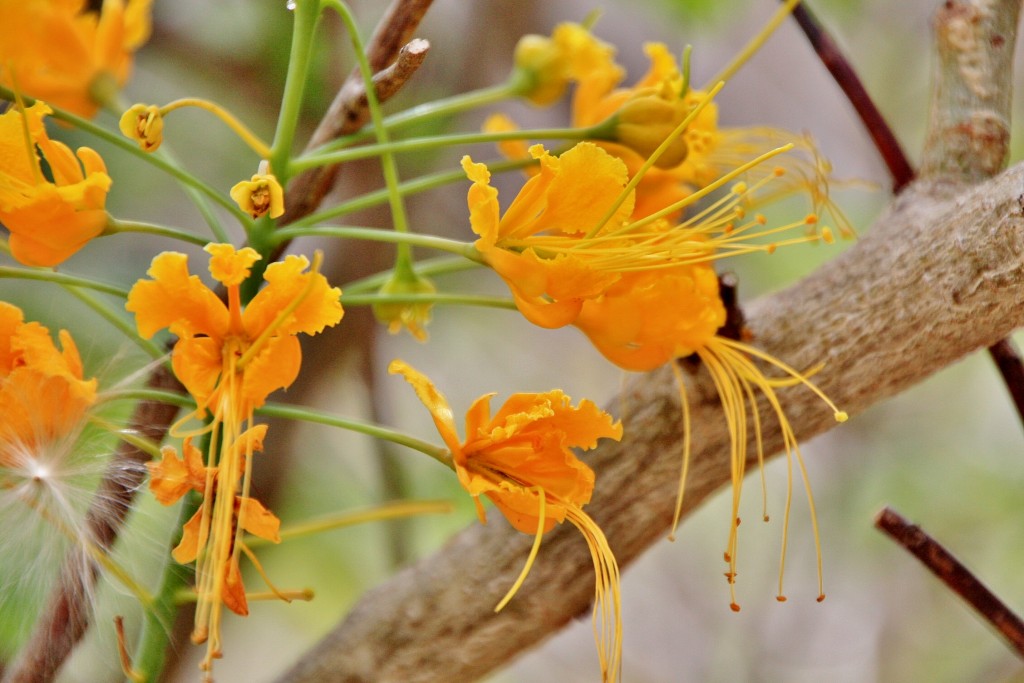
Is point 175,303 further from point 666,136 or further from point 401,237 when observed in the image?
point 666,136

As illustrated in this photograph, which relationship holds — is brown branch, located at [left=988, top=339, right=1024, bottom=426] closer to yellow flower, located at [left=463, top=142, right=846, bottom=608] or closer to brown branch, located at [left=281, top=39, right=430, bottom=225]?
yellow flower, located at [left=463, top=142, right=846, bottom=608]

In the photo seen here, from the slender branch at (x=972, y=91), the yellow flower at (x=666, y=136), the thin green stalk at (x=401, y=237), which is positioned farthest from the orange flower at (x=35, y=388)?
the slender branch at (x=972, y=91)

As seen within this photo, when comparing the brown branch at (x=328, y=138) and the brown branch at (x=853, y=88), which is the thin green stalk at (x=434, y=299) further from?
the brown branch at (x=853, y=88)

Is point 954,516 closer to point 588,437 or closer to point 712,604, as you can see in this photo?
point 712,604

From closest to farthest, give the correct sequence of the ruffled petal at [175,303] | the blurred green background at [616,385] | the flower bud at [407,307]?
the ruffled petal at [175,303], the flower bud at [407,307], the blurred green background at [616,385]

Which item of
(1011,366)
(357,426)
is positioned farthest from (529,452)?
(1011,366)

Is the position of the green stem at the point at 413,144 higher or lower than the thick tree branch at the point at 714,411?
higher

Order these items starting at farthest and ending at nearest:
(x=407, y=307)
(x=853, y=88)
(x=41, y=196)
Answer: (x=853, y=88) → (x=407, y=307) → (x=41, y=196)

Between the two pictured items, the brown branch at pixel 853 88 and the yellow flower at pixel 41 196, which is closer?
the yellow flower at pixel 41 196
